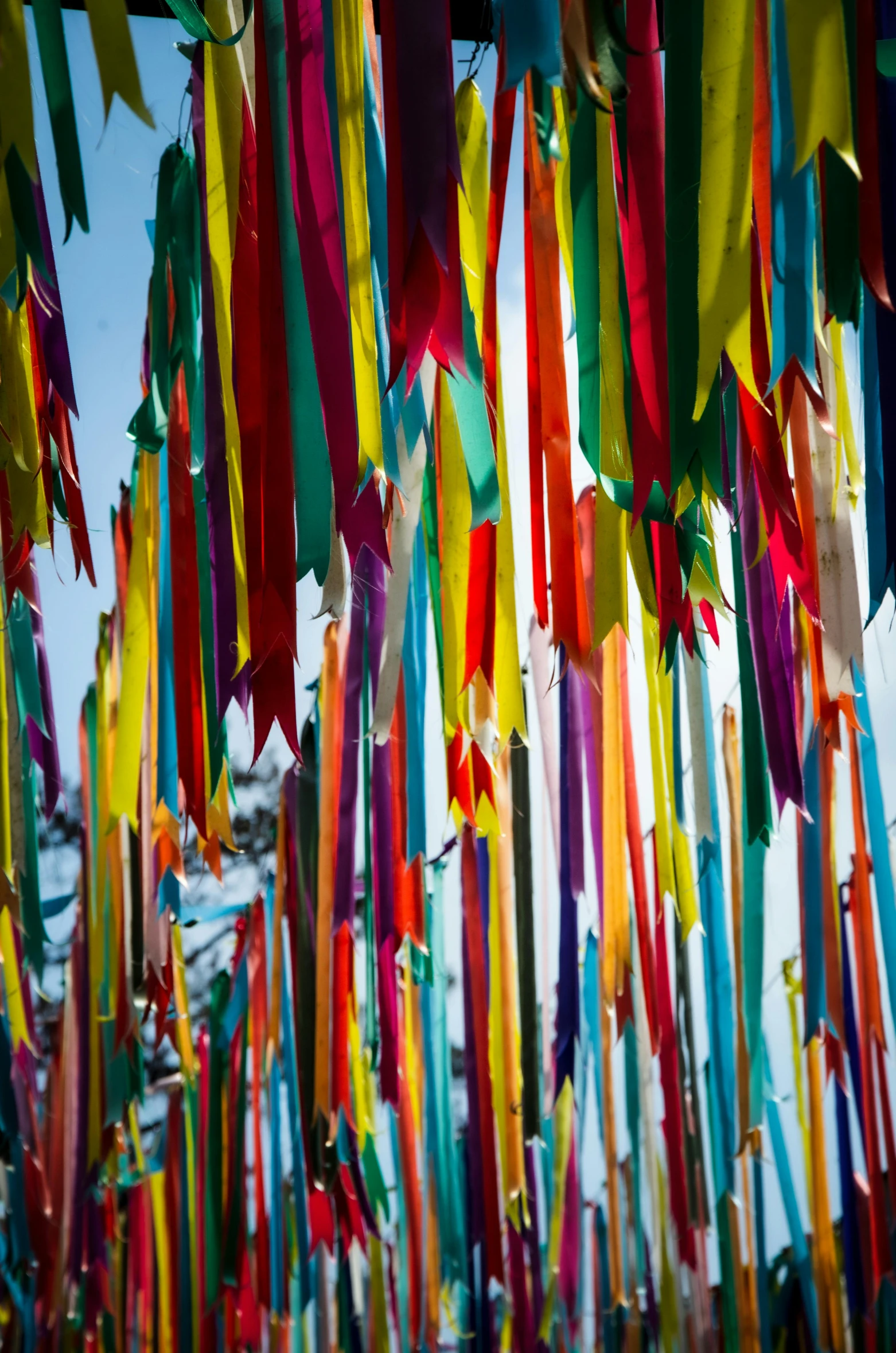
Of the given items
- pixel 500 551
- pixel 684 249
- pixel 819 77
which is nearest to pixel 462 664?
pixel 500 551

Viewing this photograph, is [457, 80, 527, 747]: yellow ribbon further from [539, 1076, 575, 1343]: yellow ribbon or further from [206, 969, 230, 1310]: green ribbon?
[206, 969, 230, 1310]: green ribbon

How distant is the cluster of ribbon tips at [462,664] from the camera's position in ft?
2.11

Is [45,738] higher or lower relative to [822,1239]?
higher

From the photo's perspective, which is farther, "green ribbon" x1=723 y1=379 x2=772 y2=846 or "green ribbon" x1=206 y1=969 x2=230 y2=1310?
"green ribbon" x1=206 y1=969 x2=230 y2=1310

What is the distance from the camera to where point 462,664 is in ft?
2.68

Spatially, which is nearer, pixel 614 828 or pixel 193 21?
pixel 193 21

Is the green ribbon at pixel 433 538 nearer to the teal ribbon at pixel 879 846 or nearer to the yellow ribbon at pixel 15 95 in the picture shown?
the yellow ribbon at pixel 15 95

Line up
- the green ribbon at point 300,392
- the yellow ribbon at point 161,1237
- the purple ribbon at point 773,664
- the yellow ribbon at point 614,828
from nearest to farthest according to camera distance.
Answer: the green ribbon at point 300,392 → the purple ribbon at point 773,664 → the yellow ribbon at point 614,828 → the yellow ribbon at point 161,1237

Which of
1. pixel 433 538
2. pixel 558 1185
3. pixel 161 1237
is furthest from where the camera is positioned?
pixel 161 1237

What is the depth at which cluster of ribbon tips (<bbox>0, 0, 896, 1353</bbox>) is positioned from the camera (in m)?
0.64

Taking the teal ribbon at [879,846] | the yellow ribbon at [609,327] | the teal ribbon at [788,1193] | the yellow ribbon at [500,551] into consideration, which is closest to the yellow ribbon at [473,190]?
the yellow ribbon at [500,551]

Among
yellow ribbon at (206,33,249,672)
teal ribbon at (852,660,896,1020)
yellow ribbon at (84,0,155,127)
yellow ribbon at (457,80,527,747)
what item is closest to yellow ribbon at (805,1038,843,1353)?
teal ribbon at (852,660,896,1020)

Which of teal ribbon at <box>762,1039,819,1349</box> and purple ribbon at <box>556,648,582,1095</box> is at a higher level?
purple ribbon at <box>556,648,582,1095</box>

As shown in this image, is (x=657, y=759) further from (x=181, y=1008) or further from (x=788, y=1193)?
(x=788, y=1193)
